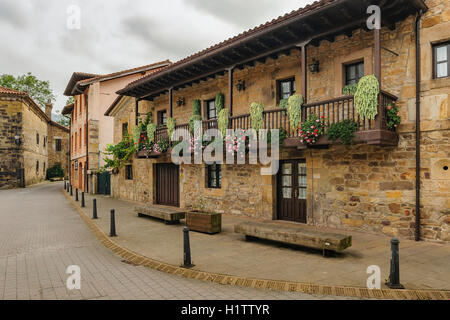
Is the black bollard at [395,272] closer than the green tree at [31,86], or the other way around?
the black bollard at [395,272]

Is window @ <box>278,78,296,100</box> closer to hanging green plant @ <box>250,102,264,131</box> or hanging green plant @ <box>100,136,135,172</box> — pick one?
hanging green plant @ <box>250,102,264,131</box>

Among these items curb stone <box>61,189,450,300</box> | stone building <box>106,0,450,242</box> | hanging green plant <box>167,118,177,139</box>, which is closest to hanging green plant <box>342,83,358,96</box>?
stone building <box>106,0,450,242</box>

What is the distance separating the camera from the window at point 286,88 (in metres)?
9.43

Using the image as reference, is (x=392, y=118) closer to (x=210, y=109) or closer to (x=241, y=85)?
(x=241, y=85)

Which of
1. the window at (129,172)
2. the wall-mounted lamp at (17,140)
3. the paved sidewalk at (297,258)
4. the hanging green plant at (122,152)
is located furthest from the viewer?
the wall-mounted lamp at (17,140)

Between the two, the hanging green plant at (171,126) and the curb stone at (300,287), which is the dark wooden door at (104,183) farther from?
the curb stone at (300,287)

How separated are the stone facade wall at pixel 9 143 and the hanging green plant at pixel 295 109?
1022 inches

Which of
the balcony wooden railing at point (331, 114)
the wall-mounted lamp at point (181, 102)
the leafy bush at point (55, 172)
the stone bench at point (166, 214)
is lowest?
the stone bench at point (166, 214)

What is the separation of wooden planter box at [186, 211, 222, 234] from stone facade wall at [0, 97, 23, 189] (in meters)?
23.7

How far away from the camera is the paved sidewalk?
4.66 metres

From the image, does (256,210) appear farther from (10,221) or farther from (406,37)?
(10,221)

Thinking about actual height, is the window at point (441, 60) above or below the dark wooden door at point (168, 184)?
above

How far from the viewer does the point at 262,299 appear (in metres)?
3.97

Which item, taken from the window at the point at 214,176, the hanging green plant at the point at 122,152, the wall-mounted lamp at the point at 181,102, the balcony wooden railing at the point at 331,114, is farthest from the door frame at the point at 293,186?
the hanging green plant at the point at 122,152
